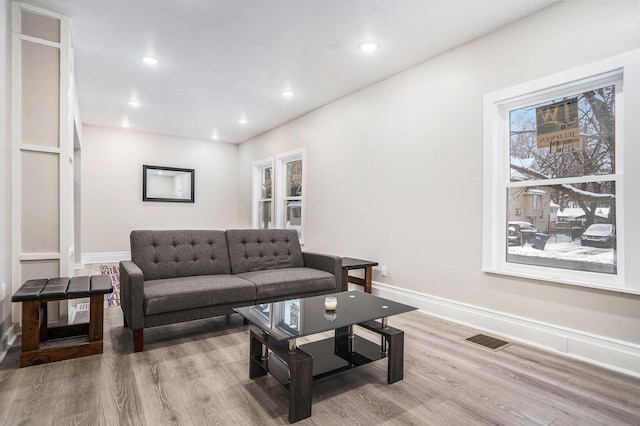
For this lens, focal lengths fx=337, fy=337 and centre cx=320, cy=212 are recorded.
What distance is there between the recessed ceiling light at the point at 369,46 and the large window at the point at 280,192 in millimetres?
2357

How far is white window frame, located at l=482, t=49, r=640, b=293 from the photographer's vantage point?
7.48 feet

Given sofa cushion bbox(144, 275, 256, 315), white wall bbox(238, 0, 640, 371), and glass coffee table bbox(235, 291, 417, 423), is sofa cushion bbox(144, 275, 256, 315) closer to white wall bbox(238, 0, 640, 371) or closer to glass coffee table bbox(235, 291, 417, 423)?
glass coffee table bbox(235, 291, 417, 423)

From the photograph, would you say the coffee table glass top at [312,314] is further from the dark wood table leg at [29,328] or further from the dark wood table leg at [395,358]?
the dark wood table leg at [29,328]

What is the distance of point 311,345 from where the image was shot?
2.37 m

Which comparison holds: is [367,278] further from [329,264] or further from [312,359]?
[312,359]

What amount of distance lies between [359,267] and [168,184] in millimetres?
5066

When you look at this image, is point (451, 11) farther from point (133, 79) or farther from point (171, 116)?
point (171, 116)

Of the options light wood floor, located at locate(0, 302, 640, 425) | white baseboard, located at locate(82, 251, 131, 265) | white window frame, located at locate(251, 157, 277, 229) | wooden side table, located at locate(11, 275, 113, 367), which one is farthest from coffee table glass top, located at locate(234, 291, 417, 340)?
white baseboard, located at locate(82, 251, 131, 265)

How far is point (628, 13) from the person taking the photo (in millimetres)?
2262

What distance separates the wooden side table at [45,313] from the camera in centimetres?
222

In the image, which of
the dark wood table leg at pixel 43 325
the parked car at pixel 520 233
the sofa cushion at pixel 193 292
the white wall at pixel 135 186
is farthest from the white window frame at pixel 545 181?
the white wall at pixel 135 186

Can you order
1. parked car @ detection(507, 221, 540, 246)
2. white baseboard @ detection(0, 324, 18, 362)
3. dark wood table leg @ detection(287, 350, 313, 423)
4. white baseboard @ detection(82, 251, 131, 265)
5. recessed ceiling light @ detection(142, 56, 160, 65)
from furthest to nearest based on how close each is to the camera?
1. white baseboard @ detection(82, 251, 131, 265)
2. recessed ceiling light @ detection(142, 56, 160, 65)
3. parked car @ detection(507, 221, 540, 246)
4. white baseboard @ detection(0, 324, 18, 362)
5. dark wood table leg @ detection(287, 350, 313, 423)

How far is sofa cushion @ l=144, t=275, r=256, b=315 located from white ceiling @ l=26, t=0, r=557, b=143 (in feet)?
7.44

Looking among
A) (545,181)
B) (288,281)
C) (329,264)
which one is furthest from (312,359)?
(545,181)
